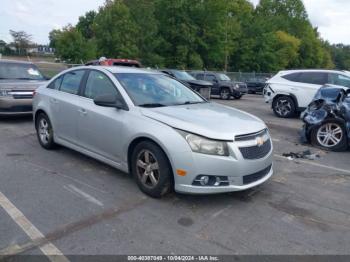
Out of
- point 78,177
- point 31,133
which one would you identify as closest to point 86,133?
point 78,177

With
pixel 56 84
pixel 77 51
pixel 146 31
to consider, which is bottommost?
pixel 56 84

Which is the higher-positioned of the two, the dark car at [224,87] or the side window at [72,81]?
the side window at [72,81]

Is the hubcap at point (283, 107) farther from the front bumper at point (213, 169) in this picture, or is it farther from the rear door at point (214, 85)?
the front bumper at point (213, 169)

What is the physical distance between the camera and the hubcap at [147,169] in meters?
3.97

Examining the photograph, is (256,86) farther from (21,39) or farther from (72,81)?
(21,39)

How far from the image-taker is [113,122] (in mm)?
4410

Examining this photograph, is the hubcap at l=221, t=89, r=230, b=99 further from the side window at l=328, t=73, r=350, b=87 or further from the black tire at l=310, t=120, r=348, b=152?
the black tire at l=310, t=120, r=348, b=152

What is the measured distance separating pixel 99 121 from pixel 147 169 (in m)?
1.11

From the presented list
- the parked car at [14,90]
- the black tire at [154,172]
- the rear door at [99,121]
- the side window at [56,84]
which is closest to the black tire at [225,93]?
the parked car at [14,90]

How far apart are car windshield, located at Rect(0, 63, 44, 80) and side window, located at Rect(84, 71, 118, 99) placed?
17.1 ft

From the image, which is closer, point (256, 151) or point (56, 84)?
point (256, 151)

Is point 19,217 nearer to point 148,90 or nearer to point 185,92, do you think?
point 148,90

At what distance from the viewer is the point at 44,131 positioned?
607 cm

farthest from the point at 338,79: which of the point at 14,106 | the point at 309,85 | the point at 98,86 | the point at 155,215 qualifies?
the point at 14,106
